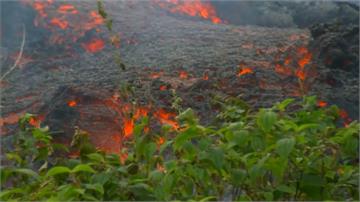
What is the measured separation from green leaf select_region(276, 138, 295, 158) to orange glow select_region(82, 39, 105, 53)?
9077mm

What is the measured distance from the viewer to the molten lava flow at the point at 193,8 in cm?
1280

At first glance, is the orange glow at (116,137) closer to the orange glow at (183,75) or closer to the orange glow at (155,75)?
the orange glow at (155,75)

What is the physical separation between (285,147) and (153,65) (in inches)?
290

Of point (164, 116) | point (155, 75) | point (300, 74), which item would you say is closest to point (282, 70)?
point (300, 74)

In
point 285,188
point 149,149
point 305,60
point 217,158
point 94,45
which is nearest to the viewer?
point 217,158

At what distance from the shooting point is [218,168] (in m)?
2.19

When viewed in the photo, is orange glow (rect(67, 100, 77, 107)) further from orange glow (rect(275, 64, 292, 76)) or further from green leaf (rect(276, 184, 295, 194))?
green leaf (rect(276, 184, 295, 194))

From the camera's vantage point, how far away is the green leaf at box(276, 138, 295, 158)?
2.10 m

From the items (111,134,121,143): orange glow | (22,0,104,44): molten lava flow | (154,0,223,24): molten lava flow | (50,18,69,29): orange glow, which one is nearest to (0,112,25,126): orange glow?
(111,134,121,143): orange glow

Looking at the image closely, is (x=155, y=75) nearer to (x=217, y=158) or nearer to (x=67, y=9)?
(x=67, y=9)

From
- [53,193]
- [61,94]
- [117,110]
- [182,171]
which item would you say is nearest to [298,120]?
[182,171]

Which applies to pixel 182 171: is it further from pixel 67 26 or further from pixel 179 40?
pixel 67 26

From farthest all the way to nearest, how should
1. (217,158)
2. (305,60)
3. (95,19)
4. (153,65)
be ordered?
(95,19) < (153,65) < (305,60) < (217,158)

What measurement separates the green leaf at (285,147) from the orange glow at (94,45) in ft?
29.8
